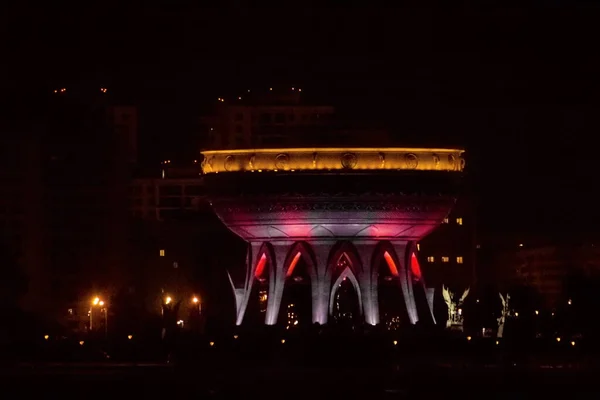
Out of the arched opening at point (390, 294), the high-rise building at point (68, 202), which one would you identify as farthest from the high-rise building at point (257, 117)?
the arched opening at point (390, 294)

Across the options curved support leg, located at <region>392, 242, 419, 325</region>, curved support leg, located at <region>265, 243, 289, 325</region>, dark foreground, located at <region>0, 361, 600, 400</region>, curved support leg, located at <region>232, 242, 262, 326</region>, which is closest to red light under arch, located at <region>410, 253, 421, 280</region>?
curved support leg, located at <region>392, 242, 419, 325</region>

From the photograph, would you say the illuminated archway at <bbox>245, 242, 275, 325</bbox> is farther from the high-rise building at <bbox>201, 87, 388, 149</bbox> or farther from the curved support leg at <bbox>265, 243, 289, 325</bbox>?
the high-rise building at <bbox>201, 87, 388, 149</bbox>

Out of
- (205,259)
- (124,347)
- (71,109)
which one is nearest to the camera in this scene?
(124,347)

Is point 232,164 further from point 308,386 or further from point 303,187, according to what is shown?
point 308,386

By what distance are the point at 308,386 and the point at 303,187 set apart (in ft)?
51.3

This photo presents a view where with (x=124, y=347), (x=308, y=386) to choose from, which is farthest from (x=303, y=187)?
(x=308, y=386)

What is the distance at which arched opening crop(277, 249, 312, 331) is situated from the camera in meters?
66.0

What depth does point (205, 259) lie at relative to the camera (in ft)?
299

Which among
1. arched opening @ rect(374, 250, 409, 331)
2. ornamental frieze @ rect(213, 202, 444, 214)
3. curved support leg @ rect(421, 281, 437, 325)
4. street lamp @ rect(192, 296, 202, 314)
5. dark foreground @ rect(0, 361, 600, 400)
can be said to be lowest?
dark foreground @ rect(0, 361, 600, 400)

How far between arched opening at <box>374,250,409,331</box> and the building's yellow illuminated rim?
3.07 meters

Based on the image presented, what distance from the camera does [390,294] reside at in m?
75.6

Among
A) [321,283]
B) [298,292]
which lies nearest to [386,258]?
[321,283]

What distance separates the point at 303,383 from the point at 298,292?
18.8 metres

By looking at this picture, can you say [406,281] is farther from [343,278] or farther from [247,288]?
[247,288]
